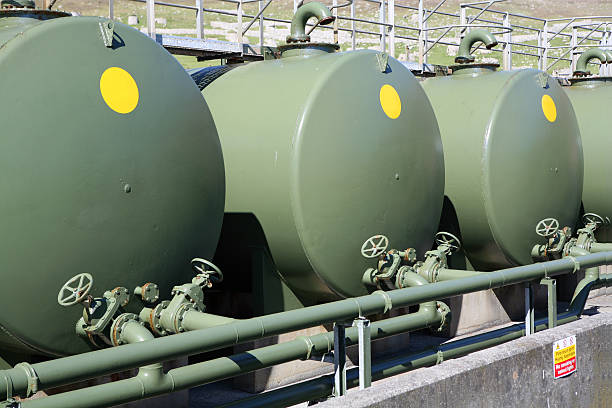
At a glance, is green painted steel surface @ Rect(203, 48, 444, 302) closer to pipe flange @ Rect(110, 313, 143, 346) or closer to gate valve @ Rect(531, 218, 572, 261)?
pipe flange @ Rect(110, 313, 143, 346)

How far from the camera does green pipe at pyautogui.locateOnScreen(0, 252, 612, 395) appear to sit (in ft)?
10.0

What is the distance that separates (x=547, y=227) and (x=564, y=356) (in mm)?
2282

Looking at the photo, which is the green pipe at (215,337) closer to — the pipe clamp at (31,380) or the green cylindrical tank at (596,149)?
the pipe clamp at (31,380)

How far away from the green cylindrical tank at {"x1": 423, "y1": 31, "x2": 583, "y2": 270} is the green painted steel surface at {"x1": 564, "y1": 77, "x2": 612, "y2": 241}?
3.60 ft

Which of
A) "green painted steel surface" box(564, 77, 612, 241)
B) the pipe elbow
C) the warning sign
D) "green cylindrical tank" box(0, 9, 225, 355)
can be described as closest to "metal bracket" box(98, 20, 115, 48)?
"green cylindrical tank" box(0, 9, 225, 355)

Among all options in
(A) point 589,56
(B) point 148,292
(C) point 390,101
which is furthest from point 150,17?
(A) point 589,56

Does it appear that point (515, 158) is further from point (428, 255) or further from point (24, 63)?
point (24, 63)

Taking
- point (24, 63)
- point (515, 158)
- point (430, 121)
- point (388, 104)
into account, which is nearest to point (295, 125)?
point (388, 104)

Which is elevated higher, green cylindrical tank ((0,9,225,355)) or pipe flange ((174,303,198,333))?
green cylindrical tank ((0,9,225,355))

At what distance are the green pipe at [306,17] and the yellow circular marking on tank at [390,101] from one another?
787 mm

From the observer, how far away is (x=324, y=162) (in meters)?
5.39

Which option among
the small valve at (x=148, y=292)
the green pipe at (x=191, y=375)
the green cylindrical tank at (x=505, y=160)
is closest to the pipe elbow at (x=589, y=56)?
the green cylindrical tank at (x=505, y=160)

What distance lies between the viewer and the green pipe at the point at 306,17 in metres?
6.22

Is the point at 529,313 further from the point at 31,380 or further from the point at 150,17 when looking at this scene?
the point at 150,17
